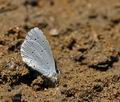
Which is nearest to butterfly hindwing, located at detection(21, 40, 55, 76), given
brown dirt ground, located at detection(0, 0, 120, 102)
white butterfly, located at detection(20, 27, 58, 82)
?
white butterfly, located at detection(20, 27, 58, 82)

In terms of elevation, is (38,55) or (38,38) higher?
(38,38)

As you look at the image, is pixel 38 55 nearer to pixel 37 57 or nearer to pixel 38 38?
pixel 37 57

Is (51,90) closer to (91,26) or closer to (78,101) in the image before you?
(78,101)

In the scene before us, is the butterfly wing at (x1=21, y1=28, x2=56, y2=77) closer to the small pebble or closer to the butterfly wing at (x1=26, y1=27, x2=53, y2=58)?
the butterfly wing at (x1=26, y1=27, x2=53, y2=58)

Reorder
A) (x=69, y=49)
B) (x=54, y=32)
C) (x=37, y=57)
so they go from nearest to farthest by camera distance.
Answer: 1. (x=37, y=57)
2. (x=69, y=49)
3. (x=54, y=32)

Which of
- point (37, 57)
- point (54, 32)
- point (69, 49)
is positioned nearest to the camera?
point (37, 57)

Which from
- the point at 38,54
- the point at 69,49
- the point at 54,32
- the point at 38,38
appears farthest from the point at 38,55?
the point at 54,32
